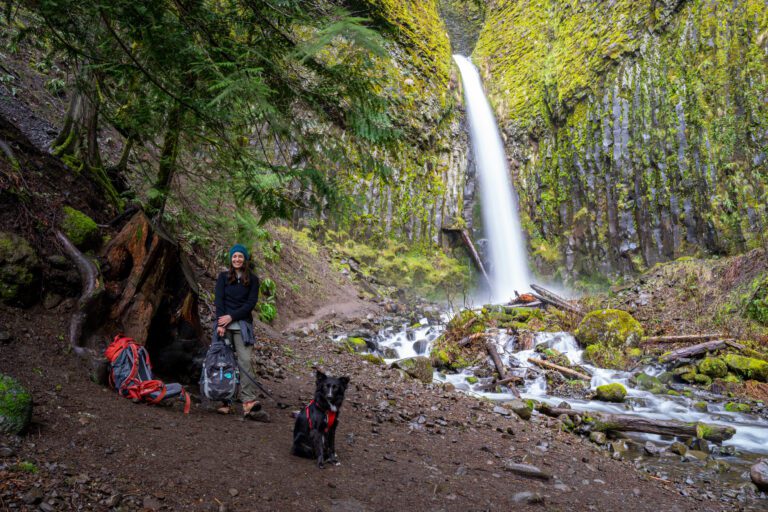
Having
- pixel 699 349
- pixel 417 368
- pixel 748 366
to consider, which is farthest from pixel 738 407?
pixel 417 368

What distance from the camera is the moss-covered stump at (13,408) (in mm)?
2465

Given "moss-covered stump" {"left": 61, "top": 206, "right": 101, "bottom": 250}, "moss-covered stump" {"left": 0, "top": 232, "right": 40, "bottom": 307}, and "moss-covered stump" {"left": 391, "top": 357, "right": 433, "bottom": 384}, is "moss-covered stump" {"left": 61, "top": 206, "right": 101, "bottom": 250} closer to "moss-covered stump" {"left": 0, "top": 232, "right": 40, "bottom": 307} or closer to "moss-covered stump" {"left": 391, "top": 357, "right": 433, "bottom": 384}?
"moss-covered stump" {"left": 0, "top": 232, "right": 40, "bottom": 307}

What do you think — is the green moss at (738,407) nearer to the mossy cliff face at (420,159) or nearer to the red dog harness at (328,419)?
the red dog harness at (328,419)

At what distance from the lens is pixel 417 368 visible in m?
8.53

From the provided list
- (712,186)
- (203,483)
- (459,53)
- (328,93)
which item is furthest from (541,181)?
(203,483)

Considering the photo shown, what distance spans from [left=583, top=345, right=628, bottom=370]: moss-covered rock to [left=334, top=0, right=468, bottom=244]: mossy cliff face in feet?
37.1

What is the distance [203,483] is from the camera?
→ 281 cm

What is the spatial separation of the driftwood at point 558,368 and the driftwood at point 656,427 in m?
2.23

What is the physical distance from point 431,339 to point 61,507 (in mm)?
10582

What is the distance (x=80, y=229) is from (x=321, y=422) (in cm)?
327

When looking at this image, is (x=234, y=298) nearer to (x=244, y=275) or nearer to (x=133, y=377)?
(x=244, y=275)

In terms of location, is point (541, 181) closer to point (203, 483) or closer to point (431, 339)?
point (431, 339)

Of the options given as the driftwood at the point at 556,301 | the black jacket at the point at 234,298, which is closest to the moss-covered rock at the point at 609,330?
the driftwood at the point at 556,301

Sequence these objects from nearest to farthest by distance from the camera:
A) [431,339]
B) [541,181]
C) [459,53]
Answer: [431,339], [541,181], [459,53]
